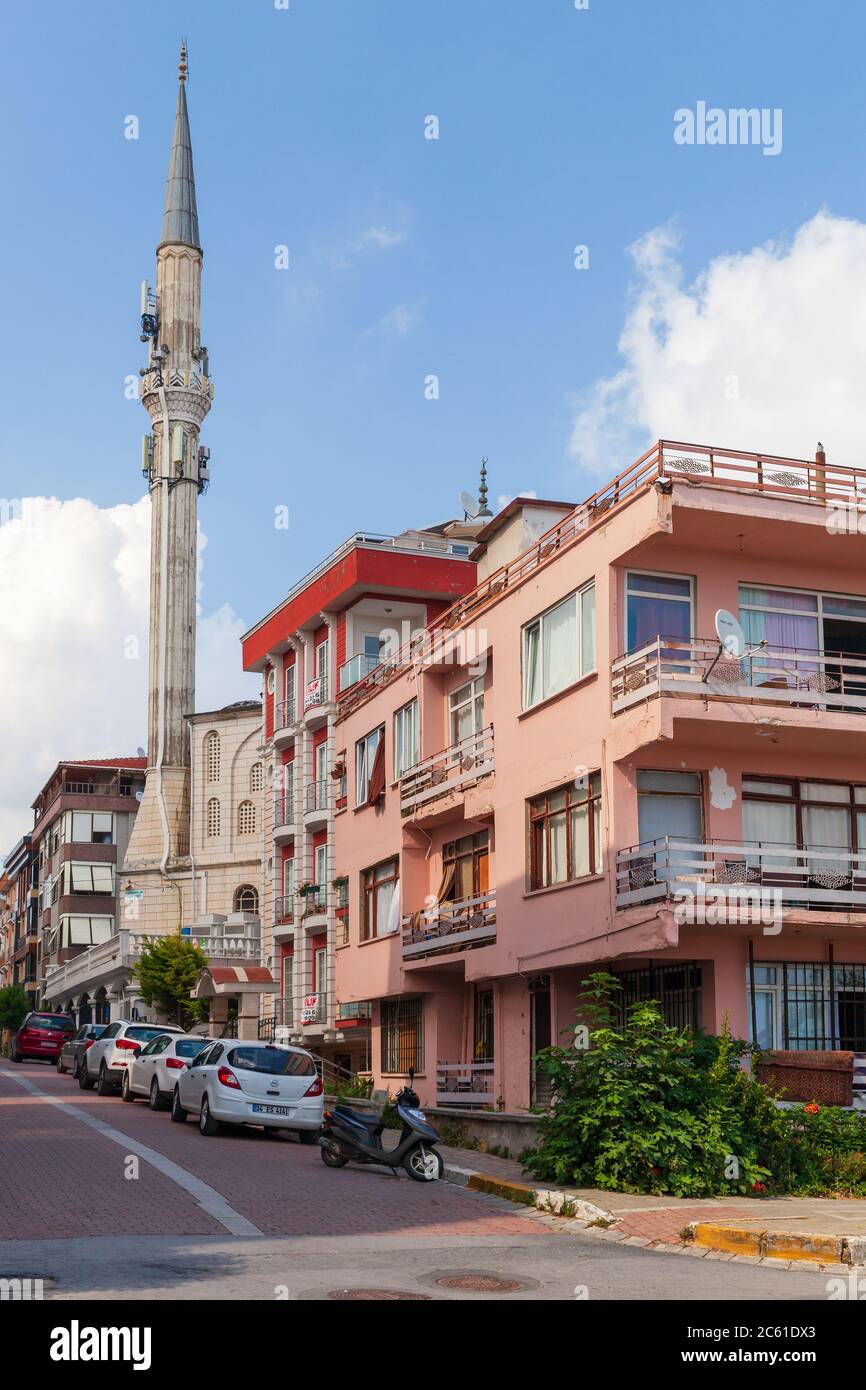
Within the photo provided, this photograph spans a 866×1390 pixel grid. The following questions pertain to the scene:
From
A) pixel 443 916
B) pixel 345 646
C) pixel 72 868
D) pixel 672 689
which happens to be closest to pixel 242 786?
pixel 72 868

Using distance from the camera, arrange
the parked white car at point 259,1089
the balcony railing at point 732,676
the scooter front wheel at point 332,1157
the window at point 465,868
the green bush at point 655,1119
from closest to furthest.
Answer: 1. the green bush at point 655,1119
2. the scooter front wheel at point 332,1157
3. the balcony railing at point 732,676
4. the parked white car at point 259,1089
5. the window at point 465,868

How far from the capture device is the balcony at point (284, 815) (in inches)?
1751

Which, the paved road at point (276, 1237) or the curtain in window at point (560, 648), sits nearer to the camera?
the paved road at point (276, 1237)

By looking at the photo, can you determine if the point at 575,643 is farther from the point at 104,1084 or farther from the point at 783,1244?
the point at 104,1084

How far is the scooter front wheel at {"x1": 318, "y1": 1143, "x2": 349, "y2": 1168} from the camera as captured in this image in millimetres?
19641

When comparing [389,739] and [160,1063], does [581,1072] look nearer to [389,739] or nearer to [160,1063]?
[160,1063]

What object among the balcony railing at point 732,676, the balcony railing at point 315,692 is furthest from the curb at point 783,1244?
the balcony railing at point 315,692

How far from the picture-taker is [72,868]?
281ft

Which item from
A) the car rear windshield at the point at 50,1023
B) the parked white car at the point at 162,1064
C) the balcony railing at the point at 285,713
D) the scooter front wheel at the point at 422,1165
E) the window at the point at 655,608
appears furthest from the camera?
the car rear windshield at the point at 50,1023

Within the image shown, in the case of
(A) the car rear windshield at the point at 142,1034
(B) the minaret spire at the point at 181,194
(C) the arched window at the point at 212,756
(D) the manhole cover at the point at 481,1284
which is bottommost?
(D) the manhole cover at the point at 481,1284

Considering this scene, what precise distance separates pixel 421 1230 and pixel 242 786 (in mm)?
55657

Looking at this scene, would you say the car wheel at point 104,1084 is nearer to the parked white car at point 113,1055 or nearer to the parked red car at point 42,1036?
the parked white car at point 113,1055

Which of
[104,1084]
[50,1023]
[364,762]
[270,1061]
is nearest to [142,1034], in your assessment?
[104,1084]

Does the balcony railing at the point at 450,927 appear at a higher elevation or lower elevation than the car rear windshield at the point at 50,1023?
higher
